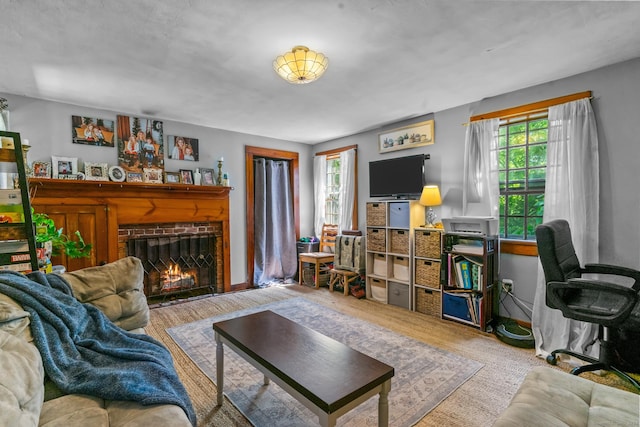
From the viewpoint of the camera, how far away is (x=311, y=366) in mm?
1477

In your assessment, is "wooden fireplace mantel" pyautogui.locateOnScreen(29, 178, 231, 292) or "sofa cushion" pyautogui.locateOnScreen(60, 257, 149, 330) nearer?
"sofa cushion" pyautogui.locateOnScreen(60, 257, 149, 330)

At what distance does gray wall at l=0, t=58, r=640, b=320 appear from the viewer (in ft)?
8.11

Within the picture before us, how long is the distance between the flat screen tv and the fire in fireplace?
248 cm

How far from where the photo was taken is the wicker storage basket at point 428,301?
11.1 feet

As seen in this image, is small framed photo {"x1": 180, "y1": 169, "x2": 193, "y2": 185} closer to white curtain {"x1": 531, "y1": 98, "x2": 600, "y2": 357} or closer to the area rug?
the area rug

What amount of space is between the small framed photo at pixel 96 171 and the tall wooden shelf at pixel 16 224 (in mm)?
1444

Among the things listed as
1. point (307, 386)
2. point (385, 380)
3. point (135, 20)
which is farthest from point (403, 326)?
point (135, 20)

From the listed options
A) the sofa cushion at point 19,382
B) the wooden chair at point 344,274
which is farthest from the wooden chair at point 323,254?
the sofa cushion at point 19,382

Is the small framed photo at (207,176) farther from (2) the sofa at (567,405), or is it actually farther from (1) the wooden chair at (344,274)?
(2) the sofa at (567,405)

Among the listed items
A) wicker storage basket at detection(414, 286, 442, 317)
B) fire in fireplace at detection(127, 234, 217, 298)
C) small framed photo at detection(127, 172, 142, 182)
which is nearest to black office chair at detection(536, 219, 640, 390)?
wicker storage basket at detection(414, 286, 442, 317)

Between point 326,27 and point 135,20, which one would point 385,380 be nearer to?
point 326,27

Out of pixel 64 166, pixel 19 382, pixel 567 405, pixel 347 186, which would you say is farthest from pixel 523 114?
pixel 64 166

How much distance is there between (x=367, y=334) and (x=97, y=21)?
3182 mm

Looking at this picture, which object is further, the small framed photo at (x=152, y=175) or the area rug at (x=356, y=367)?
the small framed photo at (x=152, y=175)
